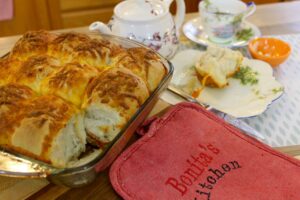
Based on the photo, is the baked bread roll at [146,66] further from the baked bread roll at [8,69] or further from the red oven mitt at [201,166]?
the baked bread roll at [8,69]

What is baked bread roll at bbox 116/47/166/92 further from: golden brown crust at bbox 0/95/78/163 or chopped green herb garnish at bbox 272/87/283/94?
chopped green herb garnish at bbox 272/87/283/94

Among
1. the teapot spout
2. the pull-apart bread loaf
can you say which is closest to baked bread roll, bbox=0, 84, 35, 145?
the pull-apart bread loaf

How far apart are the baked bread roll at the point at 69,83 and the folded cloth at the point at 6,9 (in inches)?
44.1

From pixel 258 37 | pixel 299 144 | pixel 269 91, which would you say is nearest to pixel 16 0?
pixel 258 37

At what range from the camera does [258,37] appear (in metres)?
0.95

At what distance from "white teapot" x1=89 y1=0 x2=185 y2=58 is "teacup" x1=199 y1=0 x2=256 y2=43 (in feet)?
0.46

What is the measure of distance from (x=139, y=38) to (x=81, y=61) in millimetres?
239

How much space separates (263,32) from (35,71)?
68 cm

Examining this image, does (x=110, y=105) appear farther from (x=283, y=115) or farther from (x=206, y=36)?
(x=206, y=36)

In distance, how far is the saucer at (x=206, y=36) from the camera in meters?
0.96

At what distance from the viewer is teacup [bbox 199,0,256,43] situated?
3.05ft

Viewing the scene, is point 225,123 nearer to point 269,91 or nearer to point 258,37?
point 269,91

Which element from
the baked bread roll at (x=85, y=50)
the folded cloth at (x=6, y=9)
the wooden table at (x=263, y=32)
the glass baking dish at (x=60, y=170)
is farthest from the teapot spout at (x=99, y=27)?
the folded cloth at (x=6, y=9)

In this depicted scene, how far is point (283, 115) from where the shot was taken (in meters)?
0.72
